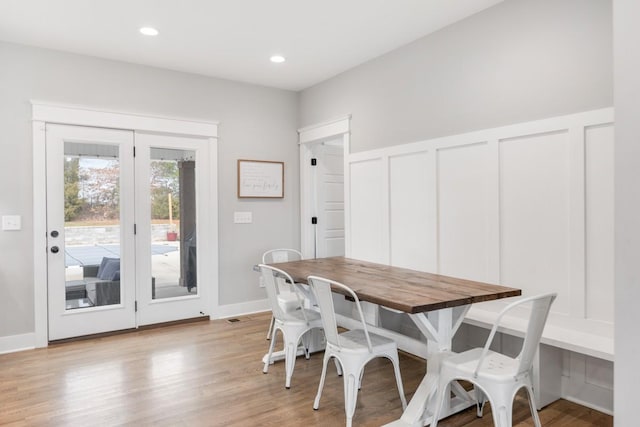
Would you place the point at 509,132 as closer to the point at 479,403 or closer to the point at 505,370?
the point at 505,370

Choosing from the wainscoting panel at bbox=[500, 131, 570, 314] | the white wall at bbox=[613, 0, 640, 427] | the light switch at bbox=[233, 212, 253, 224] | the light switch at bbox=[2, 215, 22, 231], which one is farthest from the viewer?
the light switch at bbox=[233, 212, 253, 224]

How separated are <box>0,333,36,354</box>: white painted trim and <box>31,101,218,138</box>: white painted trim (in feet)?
6.43

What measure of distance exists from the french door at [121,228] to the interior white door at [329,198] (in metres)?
1.38

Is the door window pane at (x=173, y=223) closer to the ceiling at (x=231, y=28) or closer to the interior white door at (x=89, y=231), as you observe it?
the interior white door at (x=89, y=231)

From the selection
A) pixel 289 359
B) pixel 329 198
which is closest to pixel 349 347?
pixel 289 359

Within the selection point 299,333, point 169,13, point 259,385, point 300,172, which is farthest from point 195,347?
point 169,13

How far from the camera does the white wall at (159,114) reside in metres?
3.68

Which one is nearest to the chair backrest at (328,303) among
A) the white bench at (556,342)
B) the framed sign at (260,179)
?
the white bench at (556,342)

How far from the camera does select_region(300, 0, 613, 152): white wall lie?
2506mm

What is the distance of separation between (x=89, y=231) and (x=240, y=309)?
182 cm

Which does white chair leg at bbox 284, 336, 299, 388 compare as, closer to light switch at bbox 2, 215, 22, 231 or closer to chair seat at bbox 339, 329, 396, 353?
chair seat at bbox 339, 329, 396, 353

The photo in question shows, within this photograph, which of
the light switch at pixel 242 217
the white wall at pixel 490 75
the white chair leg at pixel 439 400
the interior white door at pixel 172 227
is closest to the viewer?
the white chair leg at pixel 439 400

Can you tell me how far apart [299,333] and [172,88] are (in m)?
3.01

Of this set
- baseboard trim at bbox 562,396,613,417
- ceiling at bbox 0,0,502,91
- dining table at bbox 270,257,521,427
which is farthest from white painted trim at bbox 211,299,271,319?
baseboard trim at bbox 562,396,613,417
